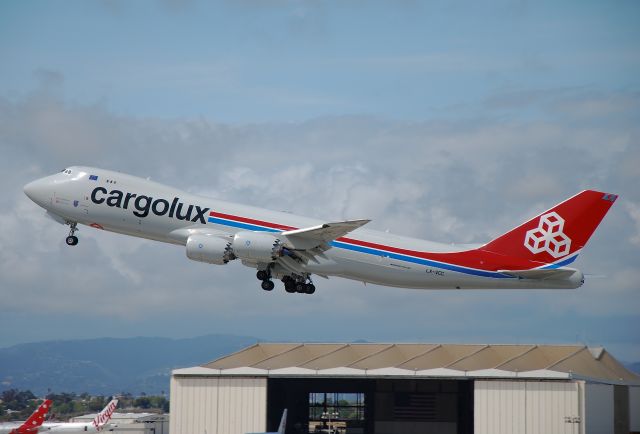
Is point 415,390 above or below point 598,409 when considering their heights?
above

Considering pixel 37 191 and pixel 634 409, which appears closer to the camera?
pixel 37 191

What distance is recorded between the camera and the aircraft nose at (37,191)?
191ft

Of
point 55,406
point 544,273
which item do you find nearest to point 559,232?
point 544,273

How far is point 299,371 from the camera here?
63062 mm

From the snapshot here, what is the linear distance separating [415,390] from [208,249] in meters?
24.8

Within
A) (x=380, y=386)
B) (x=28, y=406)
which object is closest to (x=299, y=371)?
(x=380, y=386)

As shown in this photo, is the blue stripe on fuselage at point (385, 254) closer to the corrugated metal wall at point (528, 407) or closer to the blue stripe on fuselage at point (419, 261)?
the blue stripe on fuselage at point (419, 261)

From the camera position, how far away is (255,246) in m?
54.7

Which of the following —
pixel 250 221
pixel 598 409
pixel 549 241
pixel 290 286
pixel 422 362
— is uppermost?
pixel 250 221

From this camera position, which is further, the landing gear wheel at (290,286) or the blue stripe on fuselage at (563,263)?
the landing gear wheel at (290,286)

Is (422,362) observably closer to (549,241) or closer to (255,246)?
(549,241)

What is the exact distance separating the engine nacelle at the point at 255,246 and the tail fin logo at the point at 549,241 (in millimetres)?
14542

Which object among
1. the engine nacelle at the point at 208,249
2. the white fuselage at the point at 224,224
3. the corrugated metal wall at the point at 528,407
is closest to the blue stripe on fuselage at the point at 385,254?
the white fuselage at the point at 224,224

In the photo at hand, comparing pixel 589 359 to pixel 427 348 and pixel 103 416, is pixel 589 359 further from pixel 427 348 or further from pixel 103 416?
pixel 103 416
